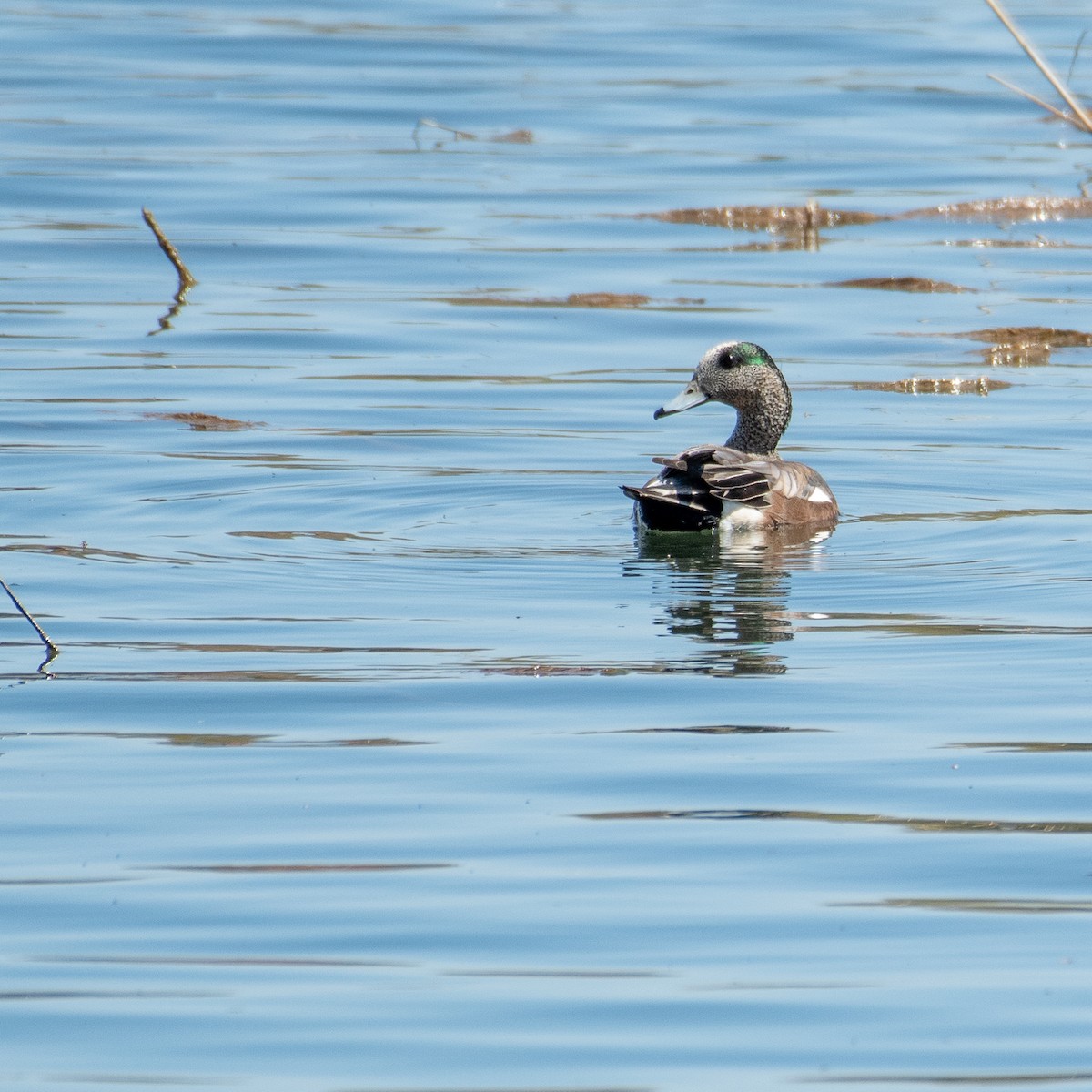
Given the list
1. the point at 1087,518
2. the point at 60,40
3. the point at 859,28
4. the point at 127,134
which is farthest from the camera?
the point at 859,28

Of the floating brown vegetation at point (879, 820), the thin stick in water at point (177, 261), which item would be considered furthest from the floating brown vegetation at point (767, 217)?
the floating brown vegetation at point (879, 820)

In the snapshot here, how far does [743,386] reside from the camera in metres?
11.7

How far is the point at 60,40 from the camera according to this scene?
2841cm

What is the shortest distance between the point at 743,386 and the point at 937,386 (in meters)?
2.73

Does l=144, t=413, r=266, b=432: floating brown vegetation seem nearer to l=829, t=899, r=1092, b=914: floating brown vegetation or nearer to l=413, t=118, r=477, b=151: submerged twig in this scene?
l=829, t=899, r=1092, b=914: floating brown vegetation

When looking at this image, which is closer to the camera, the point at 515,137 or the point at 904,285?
the point at 904,285

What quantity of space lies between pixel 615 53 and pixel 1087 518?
19.5 metres

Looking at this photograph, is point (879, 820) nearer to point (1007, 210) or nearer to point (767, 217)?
point (767, 217)

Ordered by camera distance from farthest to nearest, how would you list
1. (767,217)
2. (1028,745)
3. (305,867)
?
(767,217), (1028,745), (305,867)

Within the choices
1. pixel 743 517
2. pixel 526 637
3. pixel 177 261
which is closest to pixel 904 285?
pixel 177 261

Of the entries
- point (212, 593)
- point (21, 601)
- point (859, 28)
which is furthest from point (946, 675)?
point (859, 28)

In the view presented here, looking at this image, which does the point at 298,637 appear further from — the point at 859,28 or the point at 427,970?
the point at 859,28

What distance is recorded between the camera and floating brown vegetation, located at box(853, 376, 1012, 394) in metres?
14.0

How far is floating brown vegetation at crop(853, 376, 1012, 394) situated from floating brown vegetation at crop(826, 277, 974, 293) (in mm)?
2779
